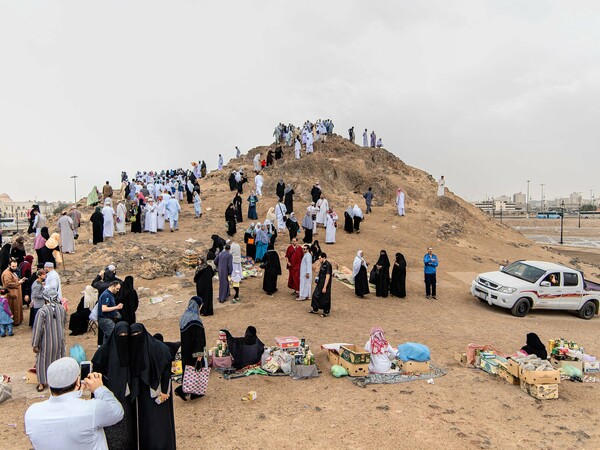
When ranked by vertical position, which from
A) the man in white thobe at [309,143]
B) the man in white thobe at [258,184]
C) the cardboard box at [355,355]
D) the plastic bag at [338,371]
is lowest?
the plastic bag at [338,371]

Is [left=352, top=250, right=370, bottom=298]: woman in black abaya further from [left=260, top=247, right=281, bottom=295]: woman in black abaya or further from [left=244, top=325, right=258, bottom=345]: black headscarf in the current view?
[left=244, top=325, right=258, bottom=345]: black headscarf

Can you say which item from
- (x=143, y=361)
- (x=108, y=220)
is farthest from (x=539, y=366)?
(x=108, y=220)

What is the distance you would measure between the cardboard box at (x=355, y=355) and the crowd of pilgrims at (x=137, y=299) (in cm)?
141

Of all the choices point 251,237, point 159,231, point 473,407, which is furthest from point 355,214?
point 473,407

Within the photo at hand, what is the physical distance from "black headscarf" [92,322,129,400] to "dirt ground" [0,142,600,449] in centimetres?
134

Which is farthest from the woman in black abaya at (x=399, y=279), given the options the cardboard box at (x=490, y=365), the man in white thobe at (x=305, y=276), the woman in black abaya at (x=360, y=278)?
the cardboard box at (x=490, y=365)

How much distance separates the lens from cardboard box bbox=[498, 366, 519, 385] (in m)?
6.96

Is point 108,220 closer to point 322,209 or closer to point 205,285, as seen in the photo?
point 205,285

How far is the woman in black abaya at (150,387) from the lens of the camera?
4254mm

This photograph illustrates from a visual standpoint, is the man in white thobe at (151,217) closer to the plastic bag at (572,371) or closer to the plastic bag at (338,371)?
the plastic bag at (338,371)

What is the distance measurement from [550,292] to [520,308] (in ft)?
3.36

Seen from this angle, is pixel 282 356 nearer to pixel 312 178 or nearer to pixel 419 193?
pixel 312 178

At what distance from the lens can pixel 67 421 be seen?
9.02 feet

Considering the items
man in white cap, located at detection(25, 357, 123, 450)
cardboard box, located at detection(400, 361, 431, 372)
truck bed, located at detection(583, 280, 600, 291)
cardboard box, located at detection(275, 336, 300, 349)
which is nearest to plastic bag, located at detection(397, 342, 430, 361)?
cardboard box, located at detection(400, 361, 431, 372)
